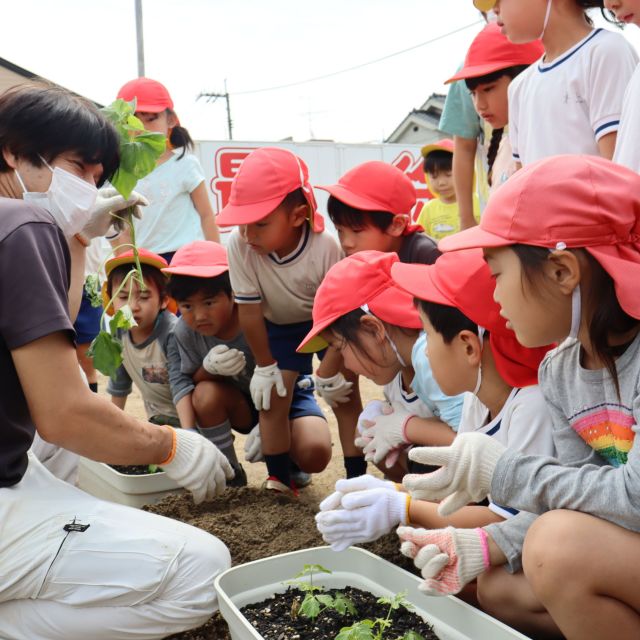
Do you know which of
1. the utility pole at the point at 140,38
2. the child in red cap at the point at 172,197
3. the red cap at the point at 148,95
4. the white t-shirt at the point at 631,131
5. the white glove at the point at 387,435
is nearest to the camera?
the white t-shirt at the point at 631,131

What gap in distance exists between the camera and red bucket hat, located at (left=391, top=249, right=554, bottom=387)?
1.71 metres

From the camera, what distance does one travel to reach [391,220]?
3.02 meters

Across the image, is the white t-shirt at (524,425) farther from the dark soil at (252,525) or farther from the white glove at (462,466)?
the dark soil at (252,525)

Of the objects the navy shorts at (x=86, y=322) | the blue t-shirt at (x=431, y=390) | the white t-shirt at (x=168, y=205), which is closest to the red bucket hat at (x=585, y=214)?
the blue t-shirt at (x=431, y=390)

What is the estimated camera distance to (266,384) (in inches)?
119

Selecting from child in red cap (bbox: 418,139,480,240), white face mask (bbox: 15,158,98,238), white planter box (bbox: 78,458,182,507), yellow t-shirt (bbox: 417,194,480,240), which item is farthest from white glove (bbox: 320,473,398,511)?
child in red cap (bbox: 418,139,480,240)

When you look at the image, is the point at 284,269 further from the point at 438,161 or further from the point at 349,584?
the point at 438,161

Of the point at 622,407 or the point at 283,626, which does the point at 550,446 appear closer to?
the point at 622,407

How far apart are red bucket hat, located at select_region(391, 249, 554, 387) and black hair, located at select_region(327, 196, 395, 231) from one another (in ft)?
3.88

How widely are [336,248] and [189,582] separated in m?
1.65

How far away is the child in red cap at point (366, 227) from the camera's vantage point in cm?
299

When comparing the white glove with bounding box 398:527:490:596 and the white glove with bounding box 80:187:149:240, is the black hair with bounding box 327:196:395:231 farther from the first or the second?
the white glove with bounding box 398:527:490:596

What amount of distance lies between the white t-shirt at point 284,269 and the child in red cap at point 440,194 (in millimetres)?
2757

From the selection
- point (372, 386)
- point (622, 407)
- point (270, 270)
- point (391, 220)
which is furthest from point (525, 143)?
point (372, 386)
